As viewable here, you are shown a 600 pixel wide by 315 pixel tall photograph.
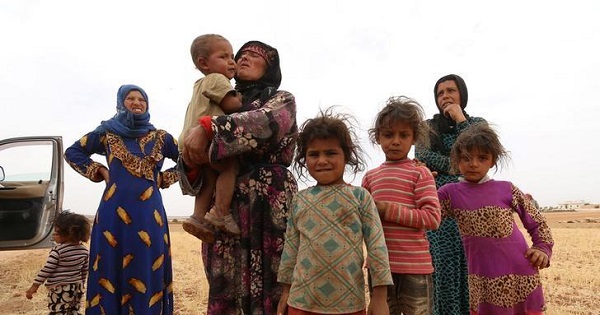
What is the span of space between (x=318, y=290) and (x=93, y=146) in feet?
8.35

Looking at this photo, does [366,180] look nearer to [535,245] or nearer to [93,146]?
[535,245]

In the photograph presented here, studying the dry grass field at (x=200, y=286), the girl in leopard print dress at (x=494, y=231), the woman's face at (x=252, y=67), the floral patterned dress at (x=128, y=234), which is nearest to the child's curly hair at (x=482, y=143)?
the girl in leopard print dress at (x=494, y=231)

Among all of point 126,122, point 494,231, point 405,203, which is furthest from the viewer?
point 126,122

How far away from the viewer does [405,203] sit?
90.7 inches

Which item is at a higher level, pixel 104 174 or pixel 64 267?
pixel 104 174

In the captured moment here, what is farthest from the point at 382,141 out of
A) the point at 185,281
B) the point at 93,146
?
the point at 185,281

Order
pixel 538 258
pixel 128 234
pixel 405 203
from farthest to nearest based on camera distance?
pixel 128 234, pixel 538 258, pixel 405 203

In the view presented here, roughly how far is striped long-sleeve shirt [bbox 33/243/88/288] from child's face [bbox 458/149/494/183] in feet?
12.5

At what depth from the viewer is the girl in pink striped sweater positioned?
7.16 ft

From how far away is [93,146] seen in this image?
3693mm

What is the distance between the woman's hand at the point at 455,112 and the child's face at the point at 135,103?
2.50 metres

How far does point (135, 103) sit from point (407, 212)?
254 centimetres

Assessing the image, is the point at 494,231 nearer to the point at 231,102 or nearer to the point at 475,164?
the point at 475,164

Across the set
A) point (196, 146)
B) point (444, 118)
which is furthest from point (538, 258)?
point (196, 146)
